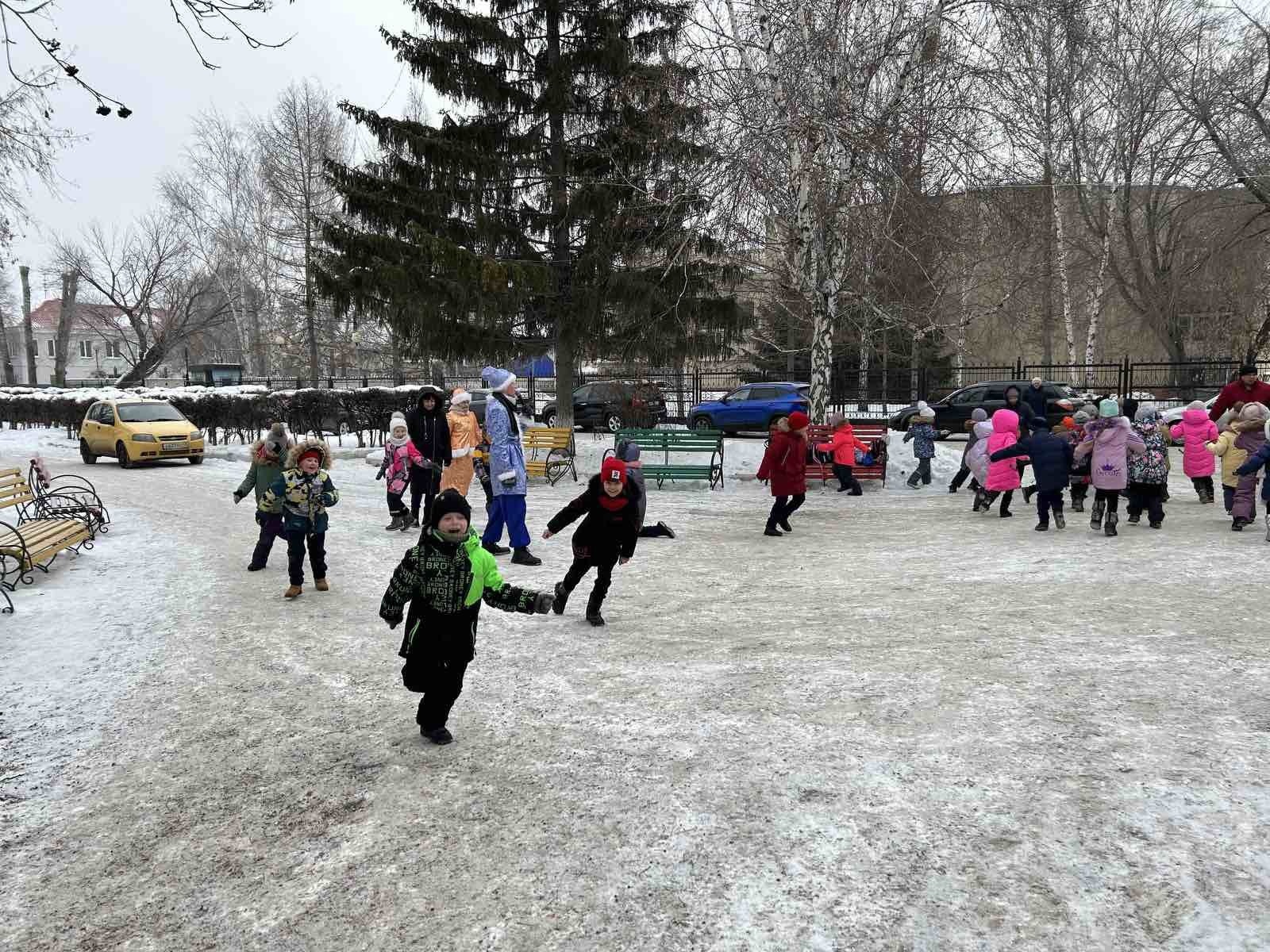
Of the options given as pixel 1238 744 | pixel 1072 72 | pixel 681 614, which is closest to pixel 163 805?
pixel 681 614

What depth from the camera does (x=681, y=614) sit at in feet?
22.7

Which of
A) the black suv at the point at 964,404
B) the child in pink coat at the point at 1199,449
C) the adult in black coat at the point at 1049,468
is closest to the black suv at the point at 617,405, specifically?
the black suv at the point at 964,404

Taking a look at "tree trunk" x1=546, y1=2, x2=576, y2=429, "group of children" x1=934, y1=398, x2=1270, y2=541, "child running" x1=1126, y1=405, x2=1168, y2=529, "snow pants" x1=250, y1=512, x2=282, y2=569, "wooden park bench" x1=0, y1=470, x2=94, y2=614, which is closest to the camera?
"wooden park bench" x1=0, y1=470, x2=94, y2=614

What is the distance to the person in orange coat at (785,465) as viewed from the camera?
10359 millimetres

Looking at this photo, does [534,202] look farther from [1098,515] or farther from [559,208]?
[1098,515]

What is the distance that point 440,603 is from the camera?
167 inches

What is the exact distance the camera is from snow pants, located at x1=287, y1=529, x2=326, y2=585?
24.3 feet

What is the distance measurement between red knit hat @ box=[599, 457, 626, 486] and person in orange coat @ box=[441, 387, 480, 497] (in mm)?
3412

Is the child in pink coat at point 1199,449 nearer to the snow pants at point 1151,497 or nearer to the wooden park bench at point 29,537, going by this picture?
the snow pants at point 1151,497

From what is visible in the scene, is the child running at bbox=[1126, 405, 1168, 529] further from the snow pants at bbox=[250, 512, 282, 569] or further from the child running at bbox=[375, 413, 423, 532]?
the snow pants at bbox=[250, 512, 282, 569]

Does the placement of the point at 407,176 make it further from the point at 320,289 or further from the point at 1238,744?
the point at 1238,744

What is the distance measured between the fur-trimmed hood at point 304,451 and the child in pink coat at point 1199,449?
10.5m

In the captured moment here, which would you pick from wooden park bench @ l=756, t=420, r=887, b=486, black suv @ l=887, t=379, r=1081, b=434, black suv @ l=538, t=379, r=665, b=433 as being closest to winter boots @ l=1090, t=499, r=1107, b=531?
wooden park bench @ l=756, t=420, r=887, b=486

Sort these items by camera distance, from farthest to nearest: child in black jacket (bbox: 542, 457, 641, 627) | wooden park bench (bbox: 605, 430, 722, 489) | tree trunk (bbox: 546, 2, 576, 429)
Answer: tree trunk (bbox: 546, 2, 576, 429), wooden park bench (bbox: 605, 430, 722, 489), child in black jacket (bbox: 542, 457, 641, 627)
